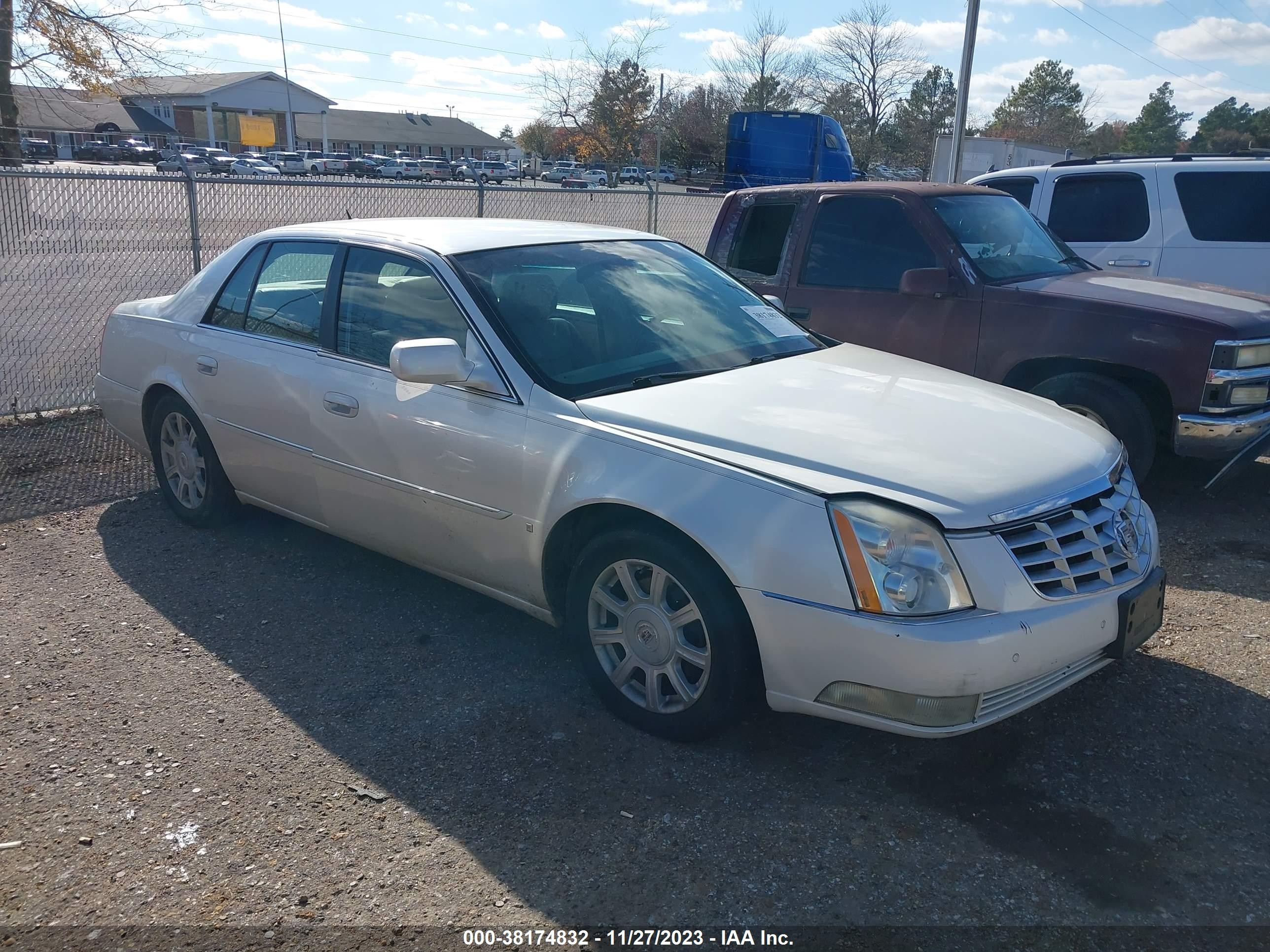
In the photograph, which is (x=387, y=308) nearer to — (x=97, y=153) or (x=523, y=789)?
(x=523, y=789)

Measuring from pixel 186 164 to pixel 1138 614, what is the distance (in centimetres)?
782

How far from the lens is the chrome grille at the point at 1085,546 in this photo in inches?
117

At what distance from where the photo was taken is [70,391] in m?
7.94

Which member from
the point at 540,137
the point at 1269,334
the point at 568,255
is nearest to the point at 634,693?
the point at 568,255

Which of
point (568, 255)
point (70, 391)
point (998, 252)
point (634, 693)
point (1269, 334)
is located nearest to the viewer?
point (634, 693)

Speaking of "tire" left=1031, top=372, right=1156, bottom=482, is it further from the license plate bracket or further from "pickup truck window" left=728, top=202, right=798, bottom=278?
the license plate bracket

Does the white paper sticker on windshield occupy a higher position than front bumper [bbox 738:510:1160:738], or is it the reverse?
the white paper sticker on windshield

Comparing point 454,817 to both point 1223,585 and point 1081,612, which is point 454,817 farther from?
point 1223,585

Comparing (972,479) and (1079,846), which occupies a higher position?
(972,479)

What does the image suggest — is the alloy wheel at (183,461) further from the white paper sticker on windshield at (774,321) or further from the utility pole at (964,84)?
the utility pole at (964,84)

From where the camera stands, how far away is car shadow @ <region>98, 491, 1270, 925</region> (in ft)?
8.92

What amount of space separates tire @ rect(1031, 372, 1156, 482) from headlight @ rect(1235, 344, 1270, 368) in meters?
0.52

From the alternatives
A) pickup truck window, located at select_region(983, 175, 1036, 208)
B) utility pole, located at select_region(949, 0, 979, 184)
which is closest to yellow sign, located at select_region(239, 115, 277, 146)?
utility pole, located at select_region(949, 0, 979, 184)

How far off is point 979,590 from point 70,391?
7451 millimetres
